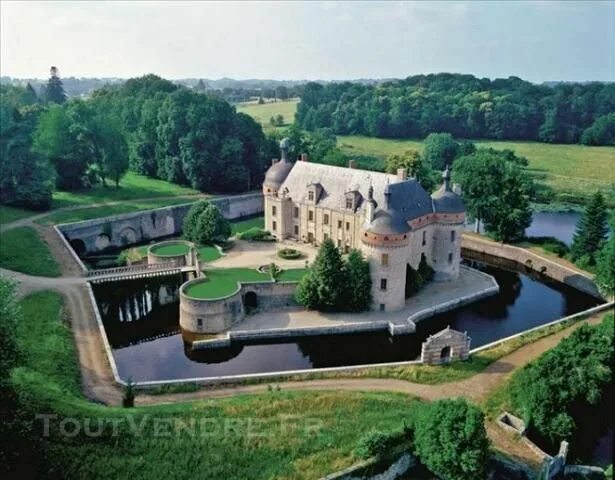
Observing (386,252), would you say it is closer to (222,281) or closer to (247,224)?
(222,281)

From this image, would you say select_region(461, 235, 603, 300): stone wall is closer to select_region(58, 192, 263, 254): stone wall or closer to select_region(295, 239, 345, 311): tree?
select_region(295, 239, 345, 311): tree

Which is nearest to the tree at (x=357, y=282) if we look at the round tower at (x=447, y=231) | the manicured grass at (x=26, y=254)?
the round tower at (x=447, y=231)

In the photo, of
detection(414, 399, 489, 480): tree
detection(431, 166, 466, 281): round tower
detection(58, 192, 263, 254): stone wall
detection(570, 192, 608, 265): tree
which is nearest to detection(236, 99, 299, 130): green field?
detection(58, 192, 263, 254): stone wall

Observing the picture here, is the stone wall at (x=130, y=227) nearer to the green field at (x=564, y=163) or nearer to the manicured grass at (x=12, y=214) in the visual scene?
the manicured grass at (x=12, y=214)

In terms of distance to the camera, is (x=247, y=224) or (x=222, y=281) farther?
(x=247, y=224)

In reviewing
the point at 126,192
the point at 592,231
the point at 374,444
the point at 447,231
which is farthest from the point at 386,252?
the point at 126,192

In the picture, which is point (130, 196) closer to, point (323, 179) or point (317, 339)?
point (323, 179)

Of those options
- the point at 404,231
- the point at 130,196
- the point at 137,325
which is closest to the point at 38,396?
the point at 137,325
